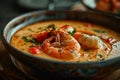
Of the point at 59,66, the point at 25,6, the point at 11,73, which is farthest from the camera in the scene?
the point at 25,6

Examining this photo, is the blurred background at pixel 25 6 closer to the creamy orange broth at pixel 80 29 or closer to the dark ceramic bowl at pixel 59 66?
the creamy orange broth at pixel 80 29

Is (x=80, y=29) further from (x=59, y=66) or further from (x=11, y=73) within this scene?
(x=59, y=66)

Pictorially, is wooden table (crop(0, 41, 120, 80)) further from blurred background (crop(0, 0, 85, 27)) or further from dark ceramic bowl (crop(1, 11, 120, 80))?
blurred background (crop(0, 0, 85, 27))

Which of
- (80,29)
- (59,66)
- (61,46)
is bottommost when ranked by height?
(59,66)

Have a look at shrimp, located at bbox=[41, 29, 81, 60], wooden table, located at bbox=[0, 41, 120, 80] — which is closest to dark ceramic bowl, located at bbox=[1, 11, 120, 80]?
wooden table, located at bbox=[0, 41, 120, 80]

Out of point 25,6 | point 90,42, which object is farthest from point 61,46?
point 25,6

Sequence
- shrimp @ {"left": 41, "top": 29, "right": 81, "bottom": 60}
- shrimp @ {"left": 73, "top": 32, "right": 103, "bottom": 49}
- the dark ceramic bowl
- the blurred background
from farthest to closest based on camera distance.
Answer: the blurred background < shrimp @ {"left": 73, "top": 32, "right": 103, "bottom": 49} < shrimp @ {"left": 41, "top": 29, "right": 81, "bottom": 60} < the dark ceramic bowl
